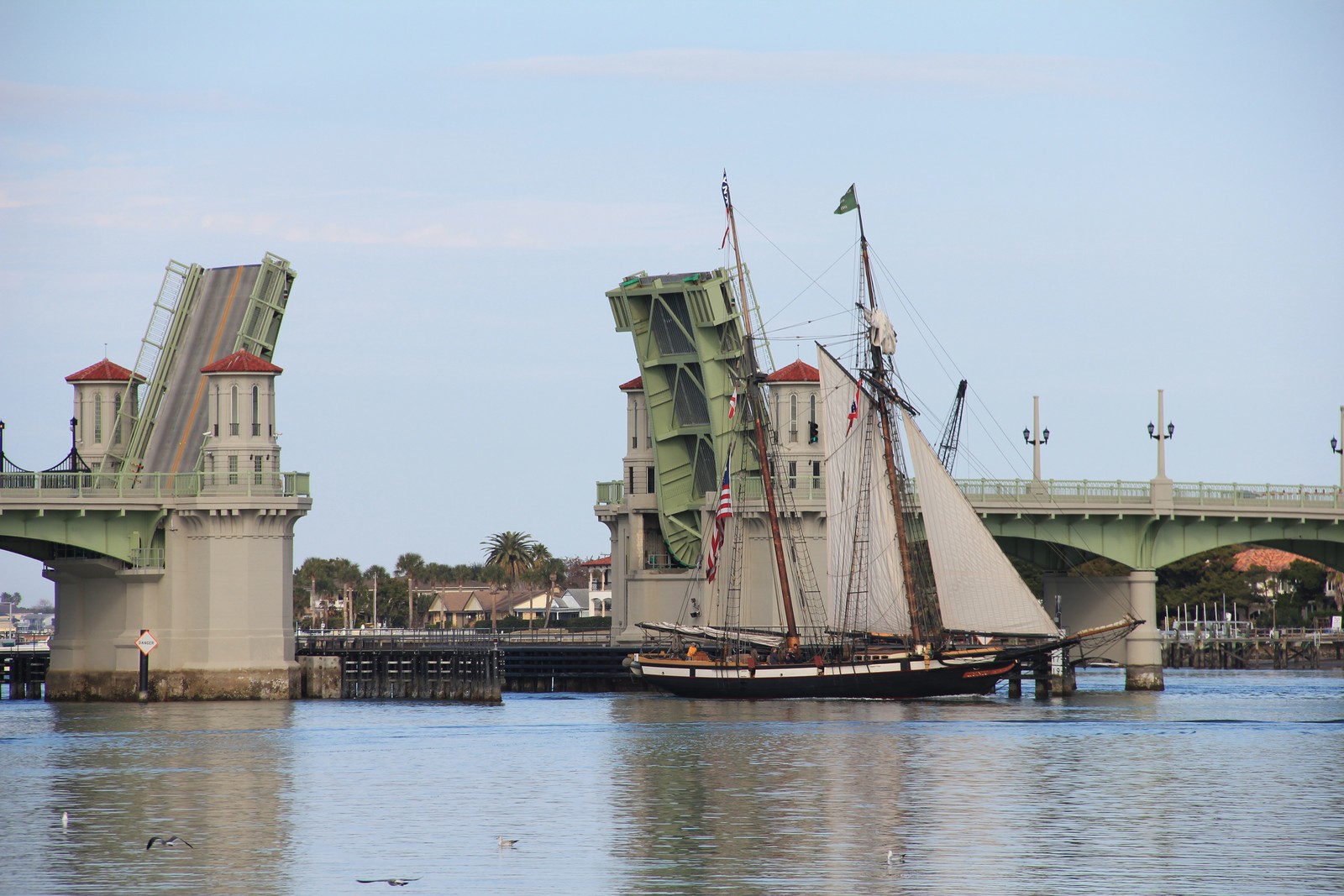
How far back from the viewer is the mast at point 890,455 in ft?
206

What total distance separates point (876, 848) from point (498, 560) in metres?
117

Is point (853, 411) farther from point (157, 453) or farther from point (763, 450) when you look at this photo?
point (157, 453)

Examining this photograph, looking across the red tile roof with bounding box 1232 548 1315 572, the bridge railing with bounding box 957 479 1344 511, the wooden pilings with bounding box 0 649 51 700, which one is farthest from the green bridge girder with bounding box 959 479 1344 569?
the red tile roof with bounding box 1232 548 1315 572

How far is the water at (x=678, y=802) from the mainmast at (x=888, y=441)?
6575 mm

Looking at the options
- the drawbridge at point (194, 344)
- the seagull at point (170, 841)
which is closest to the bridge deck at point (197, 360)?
the drawbridge at point (194, 344)

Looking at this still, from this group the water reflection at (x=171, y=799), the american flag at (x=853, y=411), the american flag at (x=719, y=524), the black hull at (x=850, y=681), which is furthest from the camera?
the american flag at (x=853, y=411)

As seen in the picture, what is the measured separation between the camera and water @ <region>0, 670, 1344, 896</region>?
24734mm

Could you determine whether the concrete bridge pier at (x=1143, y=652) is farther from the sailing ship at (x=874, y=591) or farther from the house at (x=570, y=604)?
the house at (x=570, y=604)

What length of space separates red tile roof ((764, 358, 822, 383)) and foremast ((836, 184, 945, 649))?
3.33 metres

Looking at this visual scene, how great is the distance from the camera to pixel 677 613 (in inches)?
2840

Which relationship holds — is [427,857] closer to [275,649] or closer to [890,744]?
[890,744]

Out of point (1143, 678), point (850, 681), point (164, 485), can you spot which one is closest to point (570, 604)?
point (1143, 678)

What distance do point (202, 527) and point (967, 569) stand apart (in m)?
23.3

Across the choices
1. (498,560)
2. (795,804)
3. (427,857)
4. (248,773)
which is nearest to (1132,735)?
(795,804)
